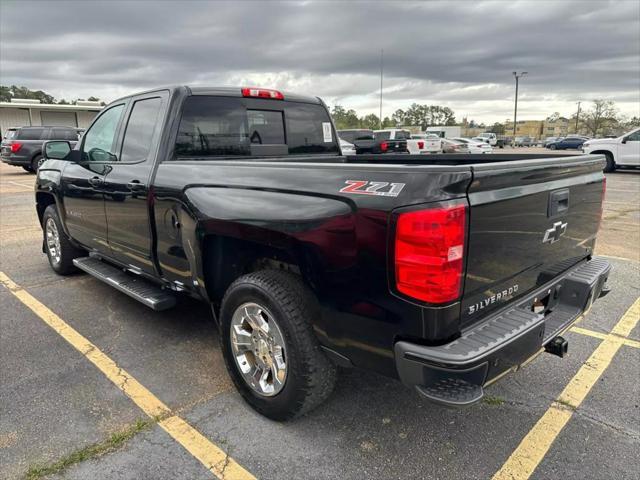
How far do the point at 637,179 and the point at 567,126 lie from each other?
105787 mm

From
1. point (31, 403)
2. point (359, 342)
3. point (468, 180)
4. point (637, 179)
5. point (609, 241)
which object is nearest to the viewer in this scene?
point (468, 180)

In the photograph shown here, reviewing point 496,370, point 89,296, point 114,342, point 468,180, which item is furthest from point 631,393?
point 89,296

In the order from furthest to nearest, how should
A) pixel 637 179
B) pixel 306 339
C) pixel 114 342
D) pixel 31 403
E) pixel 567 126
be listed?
pixel 567 126 < pixel 637 179 < pixel 114 342 < pixel 31 403 < pixel 306 339

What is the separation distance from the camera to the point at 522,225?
2336mm

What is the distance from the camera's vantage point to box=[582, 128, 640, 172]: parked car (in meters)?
17.5

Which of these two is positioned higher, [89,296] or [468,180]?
[468,180]

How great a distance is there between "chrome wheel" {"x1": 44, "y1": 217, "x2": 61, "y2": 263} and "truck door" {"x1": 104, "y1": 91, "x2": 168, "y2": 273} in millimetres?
1779

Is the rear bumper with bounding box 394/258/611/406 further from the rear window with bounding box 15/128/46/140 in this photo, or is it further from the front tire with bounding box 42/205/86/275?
the rear window with bounding box 15/128/46/140

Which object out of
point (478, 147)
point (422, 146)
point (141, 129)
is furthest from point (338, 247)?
point (478, 147)

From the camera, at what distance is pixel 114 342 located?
12.4 feet

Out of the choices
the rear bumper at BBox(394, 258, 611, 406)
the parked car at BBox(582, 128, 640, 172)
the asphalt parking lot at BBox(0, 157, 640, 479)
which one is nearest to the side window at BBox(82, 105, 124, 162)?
the asphalt parking lot at BBox(0, 157, 640, 479)

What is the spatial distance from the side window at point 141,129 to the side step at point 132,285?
3.41 feet

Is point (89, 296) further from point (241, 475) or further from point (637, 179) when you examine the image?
point (637, 179)

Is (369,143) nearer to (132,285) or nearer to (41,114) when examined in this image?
(132,285)
